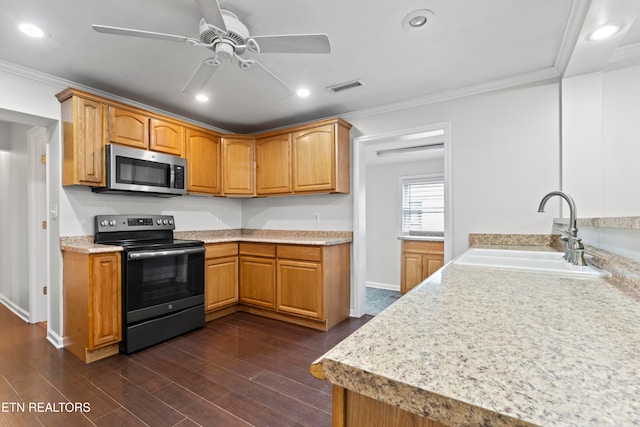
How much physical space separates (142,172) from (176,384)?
191 centimetres

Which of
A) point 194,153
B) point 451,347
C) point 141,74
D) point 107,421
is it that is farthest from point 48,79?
point 451,347

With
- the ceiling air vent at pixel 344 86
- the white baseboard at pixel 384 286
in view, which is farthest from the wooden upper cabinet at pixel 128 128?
the white baseboard at pixel 384 286

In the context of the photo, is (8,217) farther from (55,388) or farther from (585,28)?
(585,28)

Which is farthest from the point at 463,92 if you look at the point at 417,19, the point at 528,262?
the point at 528,262

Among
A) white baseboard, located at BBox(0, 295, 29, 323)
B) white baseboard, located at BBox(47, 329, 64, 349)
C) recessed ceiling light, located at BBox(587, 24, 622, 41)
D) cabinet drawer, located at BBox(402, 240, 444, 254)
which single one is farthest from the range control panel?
recessed ceiling light, located at BBox(587, 24, 622, 41)

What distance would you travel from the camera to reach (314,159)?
3316mm

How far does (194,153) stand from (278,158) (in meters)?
0.96

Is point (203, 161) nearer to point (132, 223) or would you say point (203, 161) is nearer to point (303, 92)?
point (132, 223)

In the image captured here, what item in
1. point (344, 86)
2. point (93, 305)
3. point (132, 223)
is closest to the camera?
point (93, 305)

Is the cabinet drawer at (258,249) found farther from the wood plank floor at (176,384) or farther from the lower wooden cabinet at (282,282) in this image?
the wood plank floor at (176,384)

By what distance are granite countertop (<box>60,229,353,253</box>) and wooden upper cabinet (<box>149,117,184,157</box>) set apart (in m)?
1.00

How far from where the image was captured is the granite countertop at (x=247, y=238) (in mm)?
2450

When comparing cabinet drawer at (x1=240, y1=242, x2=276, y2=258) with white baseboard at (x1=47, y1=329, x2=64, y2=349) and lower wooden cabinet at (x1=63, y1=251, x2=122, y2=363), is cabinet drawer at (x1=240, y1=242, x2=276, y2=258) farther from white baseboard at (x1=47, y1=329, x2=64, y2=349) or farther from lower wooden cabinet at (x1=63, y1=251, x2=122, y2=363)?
white baseboard at (x1=47, y1=329, x2=64, y2=349)

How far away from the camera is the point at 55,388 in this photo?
196 cm
